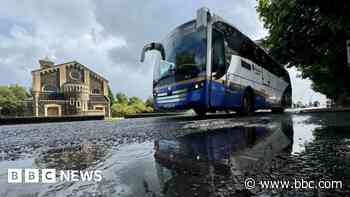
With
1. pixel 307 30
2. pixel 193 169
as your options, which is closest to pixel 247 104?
pixel 307 30

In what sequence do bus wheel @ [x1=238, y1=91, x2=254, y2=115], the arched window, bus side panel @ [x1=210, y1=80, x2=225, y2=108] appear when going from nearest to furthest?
1. bus side panel @ [x1=210, y1=80, x2=225, y2=108]
2. bus wheel @ [x1=238, y1=91, x2=254, y2=115]
3. the arched window

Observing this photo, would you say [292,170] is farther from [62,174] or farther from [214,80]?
[214,80]

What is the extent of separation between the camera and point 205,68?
714cm

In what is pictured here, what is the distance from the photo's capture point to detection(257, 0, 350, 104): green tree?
6207mm

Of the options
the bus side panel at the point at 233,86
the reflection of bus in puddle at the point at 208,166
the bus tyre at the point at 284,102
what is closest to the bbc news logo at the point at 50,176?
the reflection of bus in puddle at the point at 208,166

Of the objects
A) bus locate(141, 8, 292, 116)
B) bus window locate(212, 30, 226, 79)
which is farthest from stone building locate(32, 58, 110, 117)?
bus window locate(212, 30, 226, 79)

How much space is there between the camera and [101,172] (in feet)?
5.37

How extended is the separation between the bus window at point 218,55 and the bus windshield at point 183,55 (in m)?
0.37

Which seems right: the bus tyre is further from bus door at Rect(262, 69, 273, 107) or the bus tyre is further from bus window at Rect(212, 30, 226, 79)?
bus window at Rect(212, 30, 226, 79)

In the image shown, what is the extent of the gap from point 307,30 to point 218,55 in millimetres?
5177

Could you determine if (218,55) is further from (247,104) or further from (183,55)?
(247,104)

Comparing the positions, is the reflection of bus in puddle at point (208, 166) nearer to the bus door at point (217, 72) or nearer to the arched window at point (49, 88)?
the bus door at point (217, 72)

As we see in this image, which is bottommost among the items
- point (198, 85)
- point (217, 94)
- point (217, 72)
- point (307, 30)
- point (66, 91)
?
point (217, 94)

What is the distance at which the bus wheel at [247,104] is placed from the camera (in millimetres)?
9125
